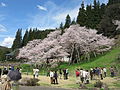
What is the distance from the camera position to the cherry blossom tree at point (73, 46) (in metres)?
44.0

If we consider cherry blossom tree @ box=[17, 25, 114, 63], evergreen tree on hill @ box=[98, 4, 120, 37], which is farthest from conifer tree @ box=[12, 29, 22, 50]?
evergreen tree on hill @ box=[98, 4, 120, 37]

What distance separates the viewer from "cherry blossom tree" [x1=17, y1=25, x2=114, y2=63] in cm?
4400

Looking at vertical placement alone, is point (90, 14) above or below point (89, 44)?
above

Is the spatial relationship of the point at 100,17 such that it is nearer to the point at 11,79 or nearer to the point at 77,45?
the point at 77,45

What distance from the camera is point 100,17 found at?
195 feet

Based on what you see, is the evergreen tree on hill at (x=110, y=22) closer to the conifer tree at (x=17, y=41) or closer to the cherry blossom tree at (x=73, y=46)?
the cherry blossom tree at (x=73, y=46)

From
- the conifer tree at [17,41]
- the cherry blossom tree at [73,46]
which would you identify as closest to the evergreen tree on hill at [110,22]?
the cherry blossom tree at [73,46]

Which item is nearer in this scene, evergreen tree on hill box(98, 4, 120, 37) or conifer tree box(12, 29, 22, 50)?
evergreen tree on hill box(98, 4, 120, 37)

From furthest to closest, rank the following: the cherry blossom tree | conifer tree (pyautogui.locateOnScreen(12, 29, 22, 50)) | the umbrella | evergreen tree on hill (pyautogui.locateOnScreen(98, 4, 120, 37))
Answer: conifer tree (pyautogui.locateOnScreen(12, 29, 22, 50))
evergreen tree on hill (pyautogui.locateOnScreen(98, 4, 120, 37))
the cherry blossom tree
the umbrella

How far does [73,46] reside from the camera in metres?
45.2

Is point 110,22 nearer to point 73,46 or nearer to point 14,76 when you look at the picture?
point 73,46

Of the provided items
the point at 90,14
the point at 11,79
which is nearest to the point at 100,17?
the point at 90,14

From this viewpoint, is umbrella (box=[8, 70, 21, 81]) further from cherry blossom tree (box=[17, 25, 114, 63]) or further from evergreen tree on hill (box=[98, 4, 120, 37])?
evergreen tree on hill (box=[98, 4, 120, 37])

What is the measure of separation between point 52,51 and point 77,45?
20.1 ft
